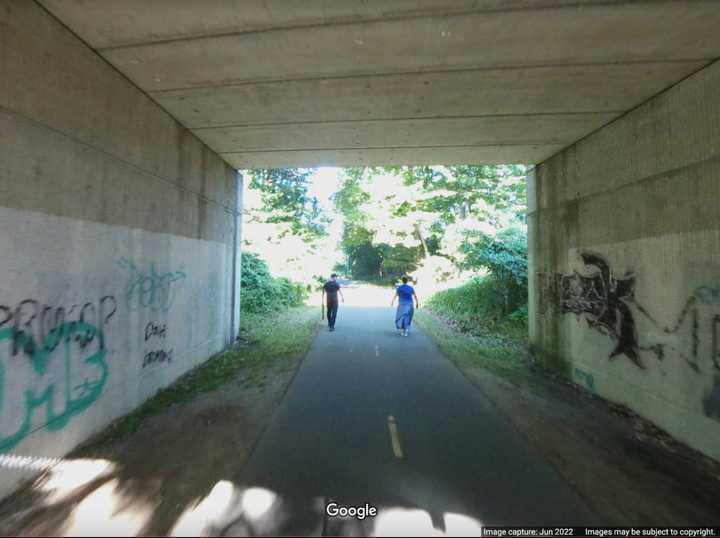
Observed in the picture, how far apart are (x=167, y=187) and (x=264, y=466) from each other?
5.09m

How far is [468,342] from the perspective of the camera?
32.1ft

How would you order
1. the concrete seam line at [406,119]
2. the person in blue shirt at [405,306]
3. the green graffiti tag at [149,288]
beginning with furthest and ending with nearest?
the person in blue shirt at [405,306] → the concrete seam line at [406,119] → the green graffiti tag at [149,288]

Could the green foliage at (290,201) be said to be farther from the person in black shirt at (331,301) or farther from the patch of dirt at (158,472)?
the patch of dirt at (158,472)

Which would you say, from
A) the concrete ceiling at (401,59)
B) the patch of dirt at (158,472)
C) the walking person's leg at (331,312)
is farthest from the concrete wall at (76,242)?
the walking person's leg at (331,312)

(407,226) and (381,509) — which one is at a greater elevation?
(407,226)

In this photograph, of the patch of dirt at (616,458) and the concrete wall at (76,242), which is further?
the concrete wall at (76,242)

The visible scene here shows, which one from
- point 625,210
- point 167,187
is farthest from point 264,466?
point 625,210

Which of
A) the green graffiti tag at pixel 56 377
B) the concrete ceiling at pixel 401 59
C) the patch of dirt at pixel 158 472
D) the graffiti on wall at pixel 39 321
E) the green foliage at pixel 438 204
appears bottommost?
the patch of dirt at pixel 158 472

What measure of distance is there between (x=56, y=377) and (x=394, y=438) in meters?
4.12

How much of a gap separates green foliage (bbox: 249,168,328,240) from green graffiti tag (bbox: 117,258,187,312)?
14409 millimetres

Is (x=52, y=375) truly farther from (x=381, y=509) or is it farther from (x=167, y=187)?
(x=381, y=509)

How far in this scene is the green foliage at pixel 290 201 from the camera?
69.9ft

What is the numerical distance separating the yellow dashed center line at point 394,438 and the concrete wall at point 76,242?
13.0 feet

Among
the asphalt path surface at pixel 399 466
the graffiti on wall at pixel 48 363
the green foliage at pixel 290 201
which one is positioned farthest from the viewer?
the green foliage at pixel 290 201
